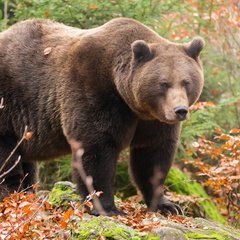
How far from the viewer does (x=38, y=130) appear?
8172mm

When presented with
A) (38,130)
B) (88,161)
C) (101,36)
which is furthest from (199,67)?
(38,130)

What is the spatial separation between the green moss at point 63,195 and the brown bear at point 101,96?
19.2 inches

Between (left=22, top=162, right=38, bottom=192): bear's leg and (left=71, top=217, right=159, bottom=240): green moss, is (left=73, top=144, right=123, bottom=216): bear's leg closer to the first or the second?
(left=71, top=217, right=159, bottom=240): green moss

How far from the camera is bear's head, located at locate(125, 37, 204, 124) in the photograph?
7.04 meters

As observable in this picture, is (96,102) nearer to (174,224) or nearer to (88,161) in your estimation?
(88,161)

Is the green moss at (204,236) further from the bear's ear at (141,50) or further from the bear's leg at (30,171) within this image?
the bear's leg at (30,171)

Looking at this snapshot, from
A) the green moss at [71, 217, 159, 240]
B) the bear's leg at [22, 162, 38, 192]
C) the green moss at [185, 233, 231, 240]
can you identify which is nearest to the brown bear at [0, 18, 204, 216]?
the bear's leg at [22, 162, 38, 192]

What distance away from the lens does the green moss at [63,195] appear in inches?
310

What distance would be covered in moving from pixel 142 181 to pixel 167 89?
1617mm

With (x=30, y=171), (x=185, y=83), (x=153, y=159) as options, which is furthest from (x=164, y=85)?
(x=30, y=171)

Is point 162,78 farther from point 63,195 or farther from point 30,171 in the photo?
point 30,171

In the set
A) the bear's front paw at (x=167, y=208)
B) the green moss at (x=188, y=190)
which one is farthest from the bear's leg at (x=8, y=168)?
the green moss at (x=188, y=190)

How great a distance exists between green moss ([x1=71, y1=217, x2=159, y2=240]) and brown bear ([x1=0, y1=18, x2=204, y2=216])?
98 centimetres

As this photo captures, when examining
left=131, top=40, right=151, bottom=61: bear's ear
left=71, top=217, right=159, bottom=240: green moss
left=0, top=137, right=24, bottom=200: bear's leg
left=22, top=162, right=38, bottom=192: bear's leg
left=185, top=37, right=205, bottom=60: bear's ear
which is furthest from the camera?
left=22, top=162, right=38, bottom=192: bear's leg
